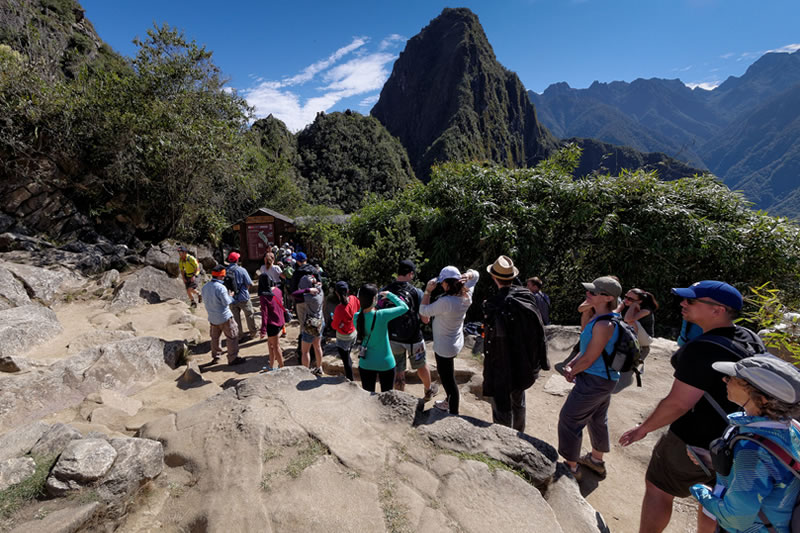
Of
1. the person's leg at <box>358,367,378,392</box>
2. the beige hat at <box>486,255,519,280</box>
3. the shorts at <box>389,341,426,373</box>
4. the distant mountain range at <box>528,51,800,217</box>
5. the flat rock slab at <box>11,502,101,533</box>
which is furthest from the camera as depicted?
the distant mountain range at <box>528,51,800,217</box>

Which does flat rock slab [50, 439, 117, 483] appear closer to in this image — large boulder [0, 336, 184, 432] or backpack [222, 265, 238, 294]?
large boulder [0, 336, 184, 432]

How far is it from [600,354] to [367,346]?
205 cm

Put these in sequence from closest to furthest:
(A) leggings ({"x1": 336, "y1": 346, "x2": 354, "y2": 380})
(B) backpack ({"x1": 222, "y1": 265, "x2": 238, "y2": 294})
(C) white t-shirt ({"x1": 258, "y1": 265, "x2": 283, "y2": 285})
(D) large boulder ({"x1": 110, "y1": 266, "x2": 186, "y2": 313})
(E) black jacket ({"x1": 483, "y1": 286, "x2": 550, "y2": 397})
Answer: (E) black jacket ({"x1": 483, "y1": 286, "x2": 550, "y2": 397})
(A) leggings ({"x1": 336, "y1": 346, "x2": 354, "y2": 380})
(C) white t-shirt ({"x1": 258, "y1": 265, "x2": 283, "y2": 285})
(B) backpack ({"x1": 222, "y1": 265, "x2": 238, "y2": 294})
(D) large boulder ({"x1": 110, "y1": 266, "x2": 186, "y2": 313})

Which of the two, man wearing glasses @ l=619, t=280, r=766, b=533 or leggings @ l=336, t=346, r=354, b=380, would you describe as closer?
man wearing glasses @ l=619, t=280, r=766, b=533

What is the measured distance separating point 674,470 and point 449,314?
1855 millimetres

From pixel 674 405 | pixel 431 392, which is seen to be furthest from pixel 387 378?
pixel 674 405

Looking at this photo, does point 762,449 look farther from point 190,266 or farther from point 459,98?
point 459,98

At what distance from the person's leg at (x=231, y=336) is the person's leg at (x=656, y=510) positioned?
16.9 ft

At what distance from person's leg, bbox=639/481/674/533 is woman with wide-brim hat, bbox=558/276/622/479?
578 mm

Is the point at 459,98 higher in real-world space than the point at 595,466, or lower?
higher

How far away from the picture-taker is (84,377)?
A: 4344 millimetres

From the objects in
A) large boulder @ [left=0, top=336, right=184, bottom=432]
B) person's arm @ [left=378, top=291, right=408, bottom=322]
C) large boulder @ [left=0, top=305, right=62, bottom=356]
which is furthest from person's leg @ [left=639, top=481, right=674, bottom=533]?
large boulder @ [left=0, top=305, right=62, bottom=356]

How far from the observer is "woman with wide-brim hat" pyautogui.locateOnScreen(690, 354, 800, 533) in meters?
1.37

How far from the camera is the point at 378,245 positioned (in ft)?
23.8
